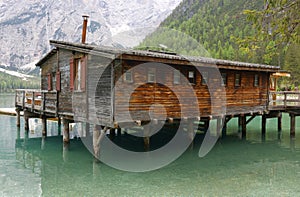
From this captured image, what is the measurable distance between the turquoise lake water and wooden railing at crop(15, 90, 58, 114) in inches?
94.2

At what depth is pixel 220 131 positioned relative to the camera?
24.5 meters

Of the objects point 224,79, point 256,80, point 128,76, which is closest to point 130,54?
point 128,76

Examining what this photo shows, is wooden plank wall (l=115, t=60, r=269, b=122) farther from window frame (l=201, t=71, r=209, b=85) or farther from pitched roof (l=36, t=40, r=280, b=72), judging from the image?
pitched roof (l=36, t=40, r=280, b=72)

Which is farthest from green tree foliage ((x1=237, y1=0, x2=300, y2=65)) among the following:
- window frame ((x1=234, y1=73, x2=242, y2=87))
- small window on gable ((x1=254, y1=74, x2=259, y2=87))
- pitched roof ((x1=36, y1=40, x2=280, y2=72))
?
small window on gable ((x1=254, y1=74, x2=259, y2=87))

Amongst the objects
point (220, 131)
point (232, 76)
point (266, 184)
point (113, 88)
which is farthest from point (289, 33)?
point (220, 131)

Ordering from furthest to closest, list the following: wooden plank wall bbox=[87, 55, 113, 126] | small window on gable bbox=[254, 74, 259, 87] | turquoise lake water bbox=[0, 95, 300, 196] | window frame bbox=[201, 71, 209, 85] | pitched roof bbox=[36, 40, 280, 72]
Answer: small window on gable bbox=[254, 74, 259, 87] → window frame bbox=[201, 71, 209, 85] → wooden plank wall bbox=[87, 55, 113, 126] → pitched roof bbox=[36, 40, 280, 72] → turquoise lake water bbox=[0, 95, 300, 196]

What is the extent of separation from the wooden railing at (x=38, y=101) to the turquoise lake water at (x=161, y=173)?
239 cm

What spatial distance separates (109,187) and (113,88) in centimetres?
430

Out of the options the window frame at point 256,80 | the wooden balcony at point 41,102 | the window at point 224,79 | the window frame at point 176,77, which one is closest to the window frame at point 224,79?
the window at point 224,79

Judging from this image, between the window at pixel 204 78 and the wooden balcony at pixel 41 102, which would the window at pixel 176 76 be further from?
the wooden balcony at pixel 41 102

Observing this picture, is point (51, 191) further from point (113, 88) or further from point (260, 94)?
point (260, 94)

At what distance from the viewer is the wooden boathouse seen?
15180 millimetres

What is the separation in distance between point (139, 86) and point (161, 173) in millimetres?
4056

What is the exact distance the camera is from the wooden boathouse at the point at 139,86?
15180 millimetres
